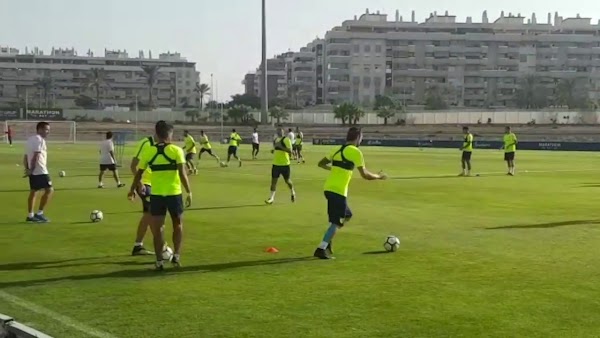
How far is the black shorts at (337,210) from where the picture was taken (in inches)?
440

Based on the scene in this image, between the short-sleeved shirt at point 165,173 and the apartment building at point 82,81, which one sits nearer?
the short-sleeved shirt at point 165,173

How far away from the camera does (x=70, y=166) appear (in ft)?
118

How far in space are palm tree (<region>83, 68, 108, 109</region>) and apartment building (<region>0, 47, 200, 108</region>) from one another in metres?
0.60

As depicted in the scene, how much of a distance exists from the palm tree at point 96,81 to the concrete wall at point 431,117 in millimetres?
36798

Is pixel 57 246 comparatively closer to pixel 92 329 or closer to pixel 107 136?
pixel 92 329

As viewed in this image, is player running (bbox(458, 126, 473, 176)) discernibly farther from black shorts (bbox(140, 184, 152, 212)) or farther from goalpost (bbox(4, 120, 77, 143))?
goalpost (bbox(4, 120, 77, 143))

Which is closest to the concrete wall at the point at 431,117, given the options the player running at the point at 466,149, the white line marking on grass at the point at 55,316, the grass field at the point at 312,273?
the player running at the point at 466,149

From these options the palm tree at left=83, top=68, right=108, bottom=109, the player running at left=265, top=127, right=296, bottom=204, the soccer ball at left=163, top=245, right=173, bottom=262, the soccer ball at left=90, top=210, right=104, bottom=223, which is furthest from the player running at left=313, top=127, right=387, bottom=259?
the palm tree at left=83, top=68, right=108, bottom=109

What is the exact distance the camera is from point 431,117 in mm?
118688

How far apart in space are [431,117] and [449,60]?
5269 cm

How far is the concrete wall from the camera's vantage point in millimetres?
115963

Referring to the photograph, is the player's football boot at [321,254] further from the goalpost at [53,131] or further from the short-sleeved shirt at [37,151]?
the goalpost at [53,131]

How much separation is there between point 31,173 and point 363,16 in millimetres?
163515

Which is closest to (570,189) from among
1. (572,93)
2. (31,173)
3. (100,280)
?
(31,173)
